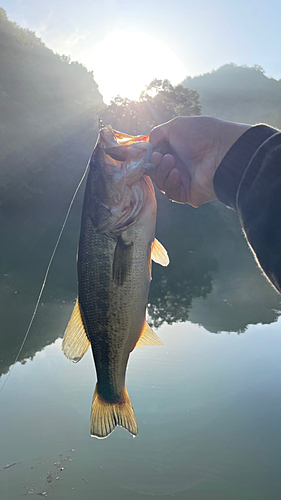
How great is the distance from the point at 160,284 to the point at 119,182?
11.5 m

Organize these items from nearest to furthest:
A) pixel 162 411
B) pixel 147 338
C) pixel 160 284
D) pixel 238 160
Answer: pixel 238 160, pixel 147 338, pixel 162 411, pixel 160 284

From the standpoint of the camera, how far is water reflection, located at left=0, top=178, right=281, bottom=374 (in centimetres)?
926

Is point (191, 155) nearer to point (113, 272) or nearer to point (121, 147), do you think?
point (121, 147)

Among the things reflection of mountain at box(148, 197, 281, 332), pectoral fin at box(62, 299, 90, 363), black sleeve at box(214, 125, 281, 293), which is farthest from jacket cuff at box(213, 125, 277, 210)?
reflection of mountain at box(148, 197, 281, 332)

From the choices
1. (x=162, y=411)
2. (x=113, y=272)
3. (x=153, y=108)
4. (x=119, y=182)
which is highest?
(x=153, y=108)

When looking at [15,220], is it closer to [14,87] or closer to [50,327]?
[50,327]

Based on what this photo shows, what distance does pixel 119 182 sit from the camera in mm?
2408

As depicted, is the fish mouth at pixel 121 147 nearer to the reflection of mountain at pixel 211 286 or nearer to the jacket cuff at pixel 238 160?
the jacket cuff at pixel 238 160

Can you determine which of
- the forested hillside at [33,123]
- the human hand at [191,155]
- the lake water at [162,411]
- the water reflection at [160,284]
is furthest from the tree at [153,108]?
the human hand at [191,155]

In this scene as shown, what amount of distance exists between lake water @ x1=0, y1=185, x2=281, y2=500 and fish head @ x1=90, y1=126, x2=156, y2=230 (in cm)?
342

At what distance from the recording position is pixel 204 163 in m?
2.52

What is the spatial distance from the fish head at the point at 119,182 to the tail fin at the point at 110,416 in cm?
127

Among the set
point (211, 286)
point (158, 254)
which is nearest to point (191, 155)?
point (158, 254)

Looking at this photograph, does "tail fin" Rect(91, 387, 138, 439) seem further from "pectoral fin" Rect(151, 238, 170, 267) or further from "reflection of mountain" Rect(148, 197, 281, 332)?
"reflection of mountain" Rect(148, 197, 281, 332)
